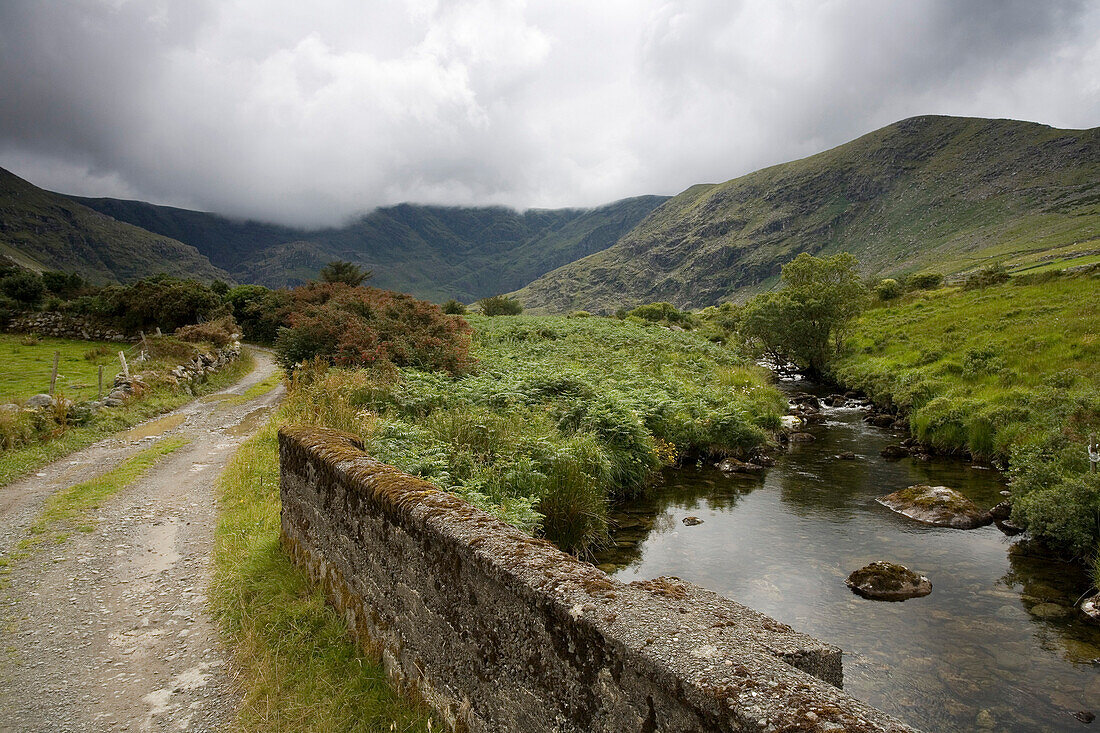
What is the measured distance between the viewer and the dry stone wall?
2383 millimetres

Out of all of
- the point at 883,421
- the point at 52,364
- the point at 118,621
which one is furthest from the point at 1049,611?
the point at 52,364

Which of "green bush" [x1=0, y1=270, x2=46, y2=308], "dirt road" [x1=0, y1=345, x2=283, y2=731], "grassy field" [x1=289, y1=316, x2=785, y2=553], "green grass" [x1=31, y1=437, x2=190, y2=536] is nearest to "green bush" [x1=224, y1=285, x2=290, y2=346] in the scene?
"green bush" [x1=0, y1=270, x2=46, y2=308]

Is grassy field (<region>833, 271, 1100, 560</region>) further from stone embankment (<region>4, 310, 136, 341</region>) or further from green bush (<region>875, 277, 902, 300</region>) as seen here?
stone embankment (<region>4, 310, 136, 341</region>)

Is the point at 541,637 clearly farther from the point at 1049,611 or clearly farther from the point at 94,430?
the point at 94,430

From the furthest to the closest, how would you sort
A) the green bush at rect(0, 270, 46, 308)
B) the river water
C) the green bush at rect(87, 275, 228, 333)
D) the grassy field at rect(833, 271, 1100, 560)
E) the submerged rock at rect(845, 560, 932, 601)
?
the green bush at rect(0, 270, 46, 308), the green bush at rect(87, 275, 228, 333), the grassy field at rect(833, 271, 1100, 560), the submerged rock at rect(845, 560, 932, 601), the river water

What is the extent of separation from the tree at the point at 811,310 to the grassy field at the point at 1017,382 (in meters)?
1.91

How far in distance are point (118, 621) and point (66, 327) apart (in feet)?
158

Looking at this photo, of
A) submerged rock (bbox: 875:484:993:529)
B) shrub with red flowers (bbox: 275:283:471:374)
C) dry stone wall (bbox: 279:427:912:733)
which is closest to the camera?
dry stone wall (bbox: 279:427:912:733)

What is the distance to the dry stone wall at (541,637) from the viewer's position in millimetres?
2383

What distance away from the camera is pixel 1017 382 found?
760 inches

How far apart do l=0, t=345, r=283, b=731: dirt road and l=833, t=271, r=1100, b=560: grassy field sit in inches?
557

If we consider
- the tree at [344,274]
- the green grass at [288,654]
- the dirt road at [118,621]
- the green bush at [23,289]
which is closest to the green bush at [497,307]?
the tree at [344,274]

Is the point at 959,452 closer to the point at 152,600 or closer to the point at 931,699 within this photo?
the point at 931,699

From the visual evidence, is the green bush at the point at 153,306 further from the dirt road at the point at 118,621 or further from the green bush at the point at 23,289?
the dirt road at the point at 118,621
